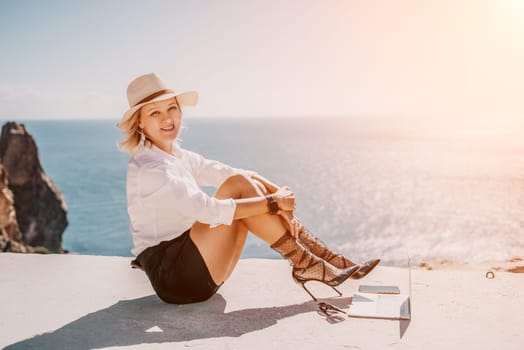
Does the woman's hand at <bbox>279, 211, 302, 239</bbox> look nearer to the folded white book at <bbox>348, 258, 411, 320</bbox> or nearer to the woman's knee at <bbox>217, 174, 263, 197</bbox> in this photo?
the woman's knee at <bbox>217, 174, 263, 197</bbox>

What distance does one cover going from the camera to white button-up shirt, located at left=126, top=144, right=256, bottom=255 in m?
2.78

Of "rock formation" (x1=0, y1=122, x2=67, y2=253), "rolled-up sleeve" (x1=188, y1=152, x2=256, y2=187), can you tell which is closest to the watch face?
"rolled-up sleeve" (x1=188, y1=152, x2=256, y2=187)

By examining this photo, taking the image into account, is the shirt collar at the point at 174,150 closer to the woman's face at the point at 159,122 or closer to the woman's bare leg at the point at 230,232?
the woman's face at the point at 159,122

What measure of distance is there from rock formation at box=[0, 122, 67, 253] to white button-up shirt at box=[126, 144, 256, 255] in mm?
32790

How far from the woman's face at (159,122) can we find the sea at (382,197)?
2982 cm

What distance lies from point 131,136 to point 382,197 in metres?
53.3

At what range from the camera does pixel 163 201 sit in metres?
2.85

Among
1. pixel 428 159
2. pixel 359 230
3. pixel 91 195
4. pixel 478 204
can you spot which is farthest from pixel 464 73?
pixel 91 195

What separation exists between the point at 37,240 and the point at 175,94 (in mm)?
35984

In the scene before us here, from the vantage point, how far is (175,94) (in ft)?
9.96

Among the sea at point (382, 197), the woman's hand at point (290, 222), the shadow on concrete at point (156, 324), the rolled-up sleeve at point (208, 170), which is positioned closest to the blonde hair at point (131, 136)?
the rolled-up sleeve at point (208, 170)

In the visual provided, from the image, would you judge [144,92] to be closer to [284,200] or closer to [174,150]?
[174,150]

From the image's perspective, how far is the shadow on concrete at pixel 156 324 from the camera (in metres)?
2.81

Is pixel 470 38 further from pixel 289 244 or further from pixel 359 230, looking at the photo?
pixel 289 244
